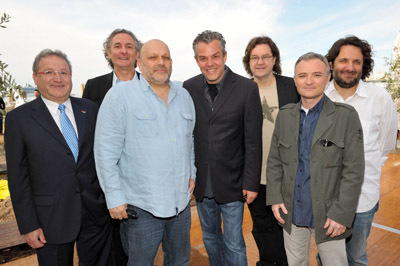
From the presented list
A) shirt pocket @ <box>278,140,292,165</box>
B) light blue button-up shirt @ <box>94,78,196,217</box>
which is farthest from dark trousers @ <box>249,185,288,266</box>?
light blue button-up shirt @ <box>94,78,196,217</box>

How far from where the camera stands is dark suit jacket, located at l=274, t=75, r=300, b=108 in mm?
2801

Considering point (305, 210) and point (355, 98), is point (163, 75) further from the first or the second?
point (355, 98)

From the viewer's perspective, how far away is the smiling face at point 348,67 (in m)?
2.37

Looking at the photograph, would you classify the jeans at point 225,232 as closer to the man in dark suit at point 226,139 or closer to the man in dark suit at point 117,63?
the man in dark suit at point 226,139

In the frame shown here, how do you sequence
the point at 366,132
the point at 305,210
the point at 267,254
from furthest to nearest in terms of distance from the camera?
the point at 267,254 < the point at 366,132 < the point at 305,210

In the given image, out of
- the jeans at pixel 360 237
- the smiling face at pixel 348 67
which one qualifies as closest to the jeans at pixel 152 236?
the jeans at pixel 360 237

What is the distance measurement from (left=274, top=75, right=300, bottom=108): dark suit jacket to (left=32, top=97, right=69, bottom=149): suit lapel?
2202 mm

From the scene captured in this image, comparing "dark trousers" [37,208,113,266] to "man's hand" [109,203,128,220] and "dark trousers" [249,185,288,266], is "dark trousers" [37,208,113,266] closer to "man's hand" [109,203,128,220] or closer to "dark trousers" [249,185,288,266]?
"man's hand" [109,203,128,220]

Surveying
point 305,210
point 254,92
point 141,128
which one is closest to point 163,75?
point 141,128

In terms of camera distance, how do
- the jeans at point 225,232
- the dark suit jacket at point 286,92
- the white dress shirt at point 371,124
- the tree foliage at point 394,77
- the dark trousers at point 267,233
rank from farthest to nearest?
1. the tree foliage at point 394,77
2. the dark trousers at point 267,233
3. the dark suit jacket at point 286,92
4. the jeans at point 225,232
5. the white dress shirt at point 371,124

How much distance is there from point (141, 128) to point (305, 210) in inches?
60.1

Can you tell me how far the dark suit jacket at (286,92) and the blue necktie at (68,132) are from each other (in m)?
2.10

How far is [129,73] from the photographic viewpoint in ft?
10.3

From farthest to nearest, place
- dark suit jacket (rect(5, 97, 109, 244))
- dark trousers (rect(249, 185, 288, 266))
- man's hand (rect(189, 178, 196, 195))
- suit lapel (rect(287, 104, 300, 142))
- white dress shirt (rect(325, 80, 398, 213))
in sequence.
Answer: dark trousers (rect(249, 185, 288, 266)) < man's hand (rect(189, 178, 196, 195)) < white dress shirt (rect(325, 80, 398, 213)) < suit lapel (rect(287, 104, 300, 142)) < dark suit jacket (rect(5, 97, 109, 244))
